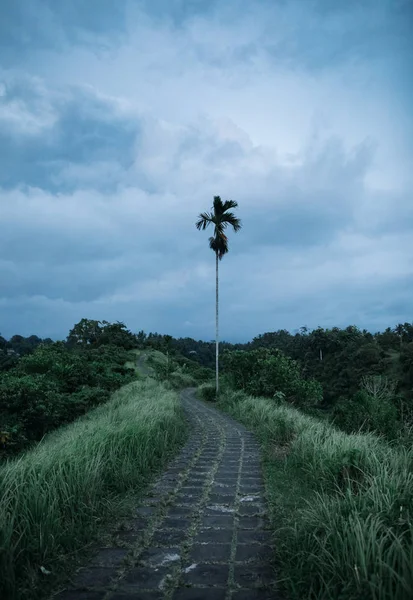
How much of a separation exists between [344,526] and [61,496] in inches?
93.3

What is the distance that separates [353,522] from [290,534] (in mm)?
683

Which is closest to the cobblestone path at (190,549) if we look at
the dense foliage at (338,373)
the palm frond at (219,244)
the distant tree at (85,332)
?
the dense foliage at (338,373)

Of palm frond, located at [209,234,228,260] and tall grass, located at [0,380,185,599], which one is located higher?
palm frond, located at [209,234,228,260]

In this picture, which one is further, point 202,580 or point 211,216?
point 211,216

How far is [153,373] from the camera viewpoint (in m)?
30.3

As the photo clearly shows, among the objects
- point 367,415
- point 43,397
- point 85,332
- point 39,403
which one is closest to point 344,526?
point 367,415

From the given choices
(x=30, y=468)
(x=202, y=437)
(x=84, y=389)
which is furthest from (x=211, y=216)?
(x=30, y=468)

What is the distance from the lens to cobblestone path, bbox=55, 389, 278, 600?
8.12 feet

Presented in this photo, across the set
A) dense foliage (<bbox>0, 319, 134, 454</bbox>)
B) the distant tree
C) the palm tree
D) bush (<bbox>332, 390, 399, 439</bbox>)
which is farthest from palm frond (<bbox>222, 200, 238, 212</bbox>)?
the distant tree

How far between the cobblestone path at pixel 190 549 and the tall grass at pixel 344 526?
0.65 feet

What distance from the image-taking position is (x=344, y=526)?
2.53 metres

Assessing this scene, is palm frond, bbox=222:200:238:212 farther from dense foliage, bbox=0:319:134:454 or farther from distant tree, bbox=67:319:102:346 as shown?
distant tree, bbox=67:319:102:346

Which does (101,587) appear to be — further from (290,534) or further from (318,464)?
(318,464)

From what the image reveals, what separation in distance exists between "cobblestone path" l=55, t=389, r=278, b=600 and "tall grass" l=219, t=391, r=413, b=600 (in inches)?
7.8
